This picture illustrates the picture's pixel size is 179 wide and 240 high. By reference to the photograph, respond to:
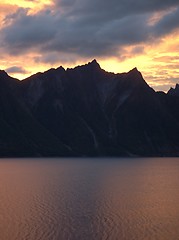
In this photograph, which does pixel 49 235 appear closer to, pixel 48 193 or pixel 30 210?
pixel 30 210

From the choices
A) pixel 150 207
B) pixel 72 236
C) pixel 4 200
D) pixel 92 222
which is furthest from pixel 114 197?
pixel 72 236

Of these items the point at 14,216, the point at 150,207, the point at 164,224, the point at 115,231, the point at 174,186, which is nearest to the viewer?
the point at 115,231

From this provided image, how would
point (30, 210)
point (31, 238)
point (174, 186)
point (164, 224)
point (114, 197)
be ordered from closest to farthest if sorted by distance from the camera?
point (31, 238) → point (164, 224) → point (30, 210) → point (114, 197) → point (174, 186)

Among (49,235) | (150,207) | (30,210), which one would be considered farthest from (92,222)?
(150,207)

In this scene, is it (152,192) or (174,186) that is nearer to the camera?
(152,192)

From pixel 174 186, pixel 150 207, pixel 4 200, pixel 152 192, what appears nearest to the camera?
pixel 150 207

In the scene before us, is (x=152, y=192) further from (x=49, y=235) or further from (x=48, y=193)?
(x=49, y=235)

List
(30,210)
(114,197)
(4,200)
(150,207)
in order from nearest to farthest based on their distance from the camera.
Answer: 1. (30,210)
2. (150,207)
3. (4,200)
4. (114,197)

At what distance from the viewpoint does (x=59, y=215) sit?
73812 mm

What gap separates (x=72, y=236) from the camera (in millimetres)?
58219

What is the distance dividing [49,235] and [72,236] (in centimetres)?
331

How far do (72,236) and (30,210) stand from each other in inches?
887

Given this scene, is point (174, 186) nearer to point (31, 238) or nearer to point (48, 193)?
point (48, 193)

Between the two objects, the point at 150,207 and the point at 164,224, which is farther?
the point at 150,207
